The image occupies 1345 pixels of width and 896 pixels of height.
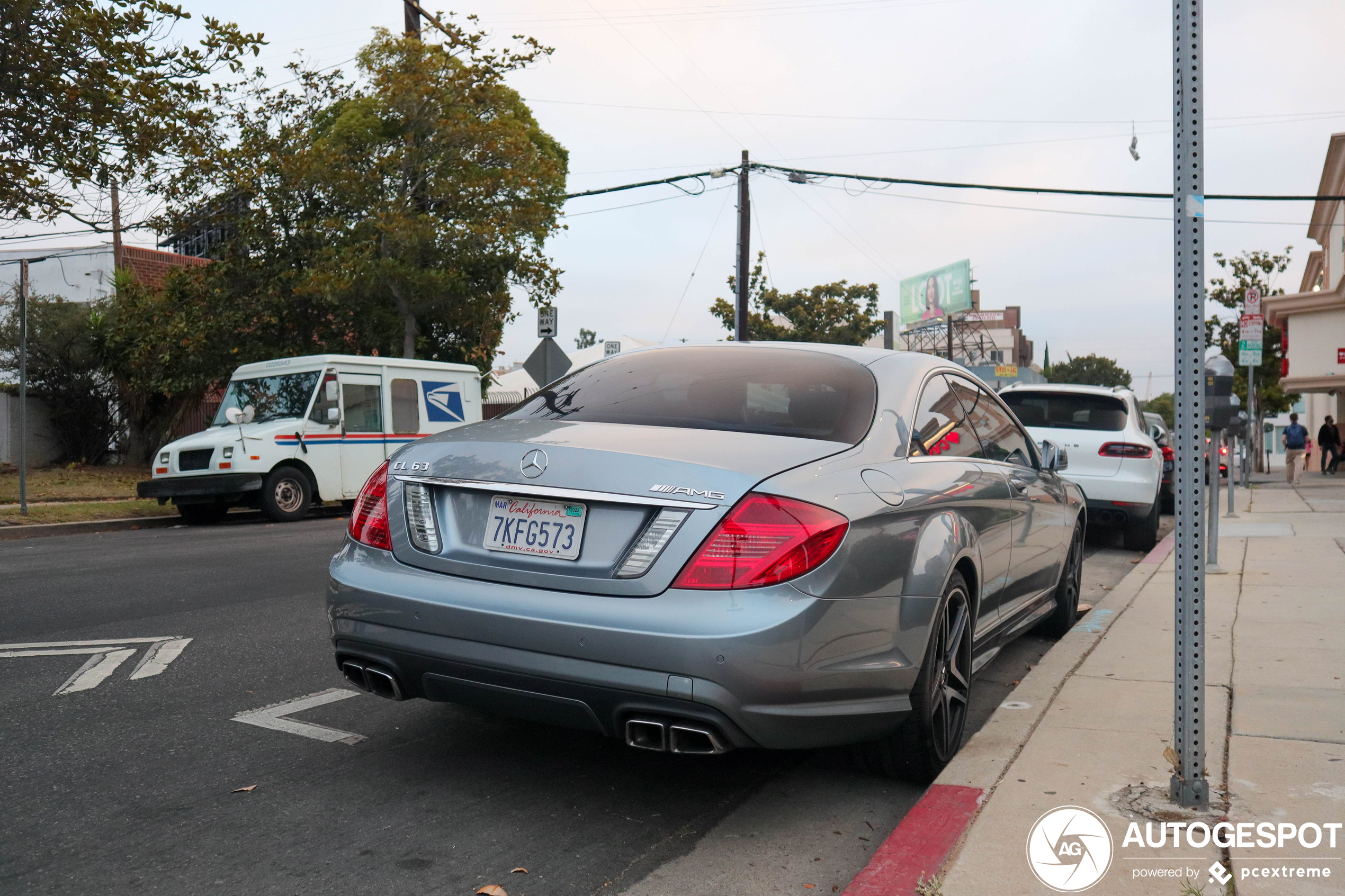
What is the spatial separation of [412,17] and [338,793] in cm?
2096

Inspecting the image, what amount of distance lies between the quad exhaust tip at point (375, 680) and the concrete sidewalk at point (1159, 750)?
156cm

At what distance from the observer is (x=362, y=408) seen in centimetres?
1543

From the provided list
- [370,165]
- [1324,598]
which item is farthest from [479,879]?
[370,165]

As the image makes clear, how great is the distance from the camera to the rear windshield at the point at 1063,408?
11172 mm

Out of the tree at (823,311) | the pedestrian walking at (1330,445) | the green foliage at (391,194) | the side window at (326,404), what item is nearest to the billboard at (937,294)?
the tree at (823,311)

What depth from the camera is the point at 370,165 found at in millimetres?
21281

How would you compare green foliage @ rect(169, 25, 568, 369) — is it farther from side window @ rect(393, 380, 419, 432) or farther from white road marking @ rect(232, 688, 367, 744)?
white road marking @ rect(232, 688, 367, 744)

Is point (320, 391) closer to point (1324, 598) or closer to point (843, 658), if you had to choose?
point (1324, 598)

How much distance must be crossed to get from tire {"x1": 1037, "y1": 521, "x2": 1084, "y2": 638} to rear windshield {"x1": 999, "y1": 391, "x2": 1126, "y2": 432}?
4.58 m

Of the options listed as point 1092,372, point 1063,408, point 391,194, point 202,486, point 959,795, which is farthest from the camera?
point 1092,372

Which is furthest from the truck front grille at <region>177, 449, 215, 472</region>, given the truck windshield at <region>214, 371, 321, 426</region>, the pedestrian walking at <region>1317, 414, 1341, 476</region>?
the pedestrian walking at <region>1317, 414, 1341, 476</region>

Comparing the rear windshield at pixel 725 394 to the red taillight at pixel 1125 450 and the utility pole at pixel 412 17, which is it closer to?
the red taillight at pixel 1125 450

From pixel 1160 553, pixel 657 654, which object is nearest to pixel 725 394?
pixel 657 654

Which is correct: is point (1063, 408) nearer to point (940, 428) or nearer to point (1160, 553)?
point (1160, 553)
